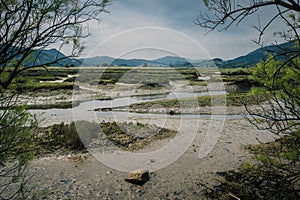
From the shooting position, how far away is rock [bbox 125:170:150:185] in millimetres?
7590

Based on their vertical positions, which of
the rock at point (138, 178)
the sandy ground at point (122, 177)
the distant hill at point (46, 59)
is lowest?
the sandy ground at point (122, 177)

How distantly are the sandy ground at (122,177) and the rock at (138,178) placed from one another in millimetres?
136

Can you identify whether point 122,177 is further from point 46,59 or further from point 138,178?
point 46,59

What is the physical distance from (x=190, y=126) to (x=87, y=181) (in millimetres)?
9029

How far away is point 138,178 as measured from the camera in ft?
25.0

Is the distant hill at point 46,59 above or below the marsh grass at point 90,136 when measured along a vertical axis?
above

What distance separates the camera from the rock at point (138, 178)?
7590mm

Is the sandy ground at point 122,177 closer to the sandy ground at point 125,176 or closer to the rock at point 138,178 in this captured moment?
the sandy ground at point 125,176

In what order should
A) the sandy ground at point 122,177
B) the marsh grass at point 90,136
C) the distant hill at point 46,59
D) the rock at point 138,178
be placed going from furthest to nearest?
the marsh grass at point 90,136 → the rock at point 138,178 → the sandy ground at point 122,177 → the distant hill at point 46,59

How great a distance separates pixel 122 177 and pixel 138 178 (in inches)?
29.0

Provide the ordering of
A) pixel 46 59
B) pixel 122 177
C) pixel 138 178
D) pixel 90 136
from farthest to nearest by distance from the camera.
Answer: pixel 90 136 → pixel 122 177 → pixel 138 178 → pixel 46 59

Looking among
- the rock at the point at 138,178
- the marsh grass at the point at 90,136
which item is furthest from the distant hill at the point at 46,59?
the marsh grass at the point at 90,136

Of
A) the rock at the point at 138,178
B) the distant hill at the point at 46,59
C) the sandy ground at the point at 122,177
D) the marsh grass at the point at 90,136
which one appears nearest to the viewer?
the distant hill at the point at 46,59

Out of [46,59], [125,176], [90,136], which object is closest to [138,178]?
[125,176]
